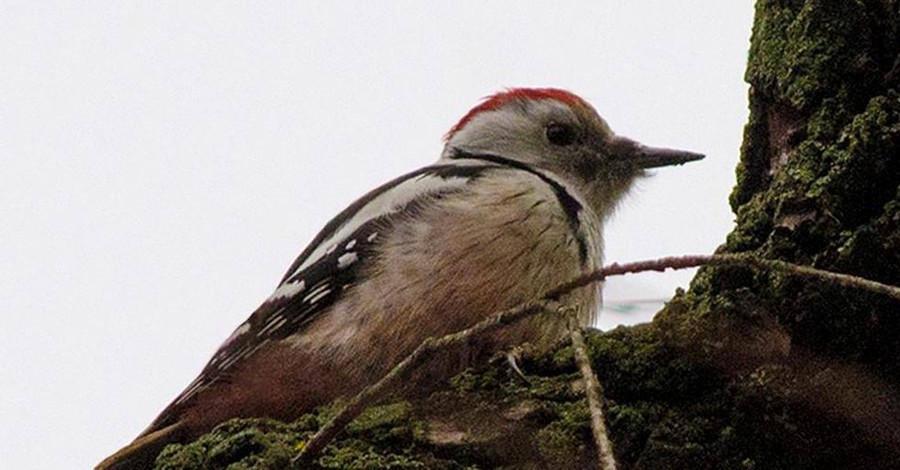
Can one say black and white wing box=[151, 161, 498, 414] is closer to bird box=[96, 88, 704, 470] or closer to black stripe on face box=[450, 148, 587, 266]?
bird box=[96, 88, 704, 470]

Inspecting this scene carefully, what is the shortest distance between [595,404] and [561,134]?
2.26 m

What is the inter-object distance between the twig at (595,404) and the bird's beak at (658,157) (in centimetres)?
199

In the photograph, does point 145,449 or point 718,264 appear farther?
point 145,449

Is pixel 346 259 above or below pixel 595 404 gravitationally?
above

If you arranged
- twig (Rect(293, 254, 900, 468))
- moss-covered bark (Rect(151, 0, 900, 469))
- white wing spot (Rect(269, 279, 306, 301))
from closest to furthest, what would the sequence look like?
twig (Rect(293, 254, 900, 468)) < moss-covered bark (Rect(151, 0, 900, 469)) < white wing spot (Rect(269, 279, 306, 301))

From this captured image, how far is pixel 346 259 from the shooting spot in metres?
3.06

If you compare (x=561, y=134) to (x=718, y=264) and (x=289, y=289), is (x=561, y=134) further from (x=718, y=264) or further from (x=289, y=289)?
(x=718, y=264)

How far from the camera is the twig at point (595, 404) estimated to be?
1429 mm

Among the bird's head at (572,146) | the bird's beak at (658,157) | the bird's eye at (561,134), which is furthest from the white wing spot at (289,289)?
the bird's beak at (658,157)

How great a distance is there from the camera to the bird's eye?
378 cm

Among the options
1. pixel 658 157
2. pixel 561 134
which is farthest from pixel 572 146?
pixel 658 157

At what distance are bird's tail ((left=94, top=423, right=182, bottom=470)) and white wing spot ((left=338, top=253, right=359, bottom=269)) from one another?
610 millimetres

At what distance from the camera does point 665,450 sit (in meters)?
2.00

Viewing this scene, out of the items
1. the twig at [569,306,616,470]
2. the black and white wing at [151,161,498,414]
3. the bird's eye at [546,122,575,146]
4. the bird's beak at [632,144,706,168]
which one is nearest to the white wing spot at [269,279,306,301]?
the black and white wing at [151,161,498,414]
